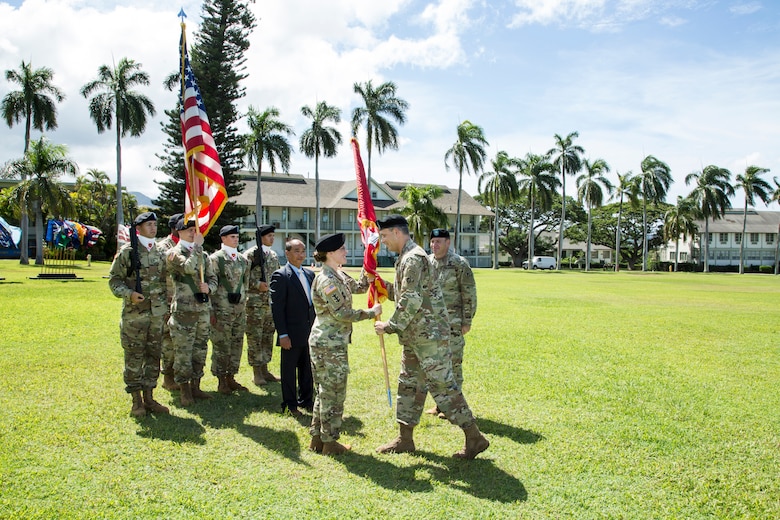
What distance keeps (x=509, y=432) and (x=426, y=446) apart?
2.84 feet

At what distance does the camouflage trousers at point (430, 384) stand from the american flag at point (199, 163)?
9.11 feet

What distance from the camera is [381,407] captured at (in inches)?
229

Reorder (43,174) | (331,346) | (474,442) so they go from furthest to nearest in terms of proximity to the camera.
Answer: (43,174) → (331,346) → (474,442)

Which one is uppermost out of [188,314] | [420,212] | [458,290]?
[420,212]

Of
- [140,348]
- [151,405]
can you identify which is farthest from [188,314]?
[151,405]

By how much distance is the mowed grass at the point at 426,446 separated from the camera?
11.9ft

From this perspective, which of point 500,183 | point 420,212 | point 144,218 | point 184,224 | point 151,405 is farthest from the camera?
point 500,183

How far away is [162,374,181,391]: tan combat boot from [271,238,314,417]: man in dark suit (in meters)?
1.72

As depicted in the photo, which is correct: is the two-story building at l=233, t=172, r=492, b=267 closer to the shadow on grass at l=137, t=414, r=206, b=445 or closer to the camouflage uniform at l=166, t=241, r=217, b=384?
the camouflage uniform at l=166, t=241, r=217, b=384

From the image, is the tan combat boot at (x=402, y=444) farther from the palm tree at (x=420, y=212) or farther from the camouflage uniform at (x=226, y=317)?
the palm tree at (x=420, y=212)

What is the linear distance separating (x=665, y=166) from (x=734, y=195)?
8105 mm

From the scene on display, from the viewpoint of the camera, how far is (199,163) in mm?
5906

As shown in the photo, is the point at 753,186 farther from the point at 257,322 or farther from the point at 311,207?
the point at 257,322

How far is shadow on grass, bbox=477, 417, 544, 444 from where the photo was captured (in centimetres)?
484
